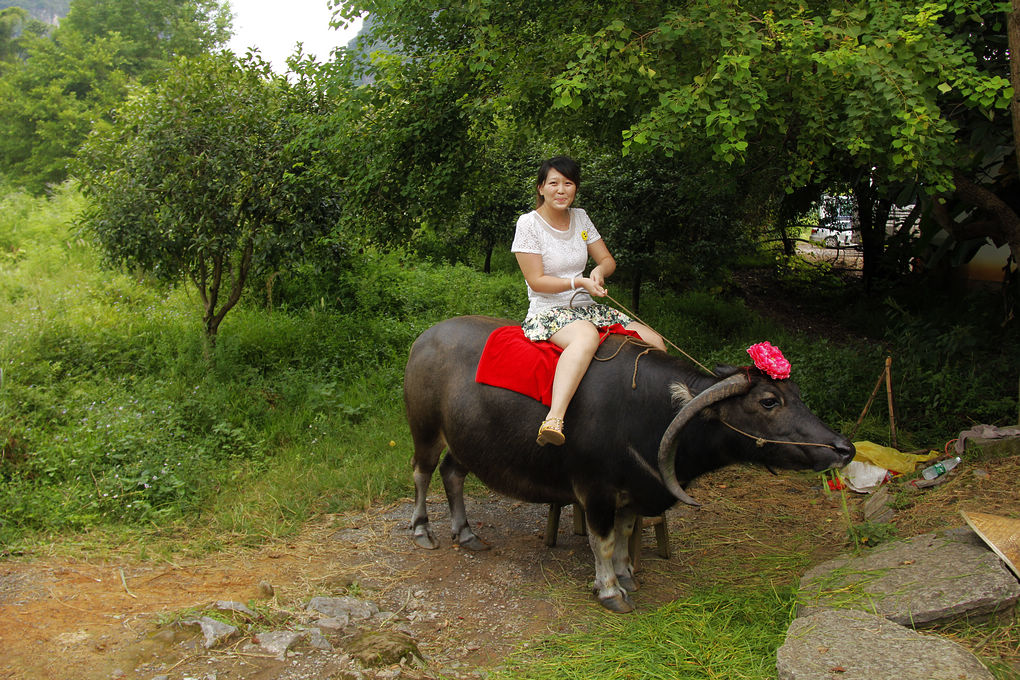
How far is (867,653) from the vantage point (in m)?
2.87

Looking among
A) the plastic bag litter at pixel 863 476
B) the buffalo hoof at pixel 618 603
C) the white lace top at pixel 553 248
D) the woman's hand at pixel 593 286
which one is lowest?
the buffalo hoof at pixel 618 603

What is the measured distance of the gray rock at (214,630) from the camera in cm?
330

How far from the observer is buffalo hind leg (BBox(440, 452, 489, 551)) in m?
4.69

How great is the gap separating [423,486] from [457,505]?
249 millimetres

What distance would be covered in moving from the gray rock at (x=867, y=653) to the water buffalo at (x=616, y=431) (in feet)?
2.24

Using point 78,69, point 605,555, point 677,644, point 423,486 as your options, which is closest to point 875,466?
point 605,555

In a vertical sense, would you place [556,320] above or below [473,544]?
above

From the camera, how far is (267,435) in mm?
6355

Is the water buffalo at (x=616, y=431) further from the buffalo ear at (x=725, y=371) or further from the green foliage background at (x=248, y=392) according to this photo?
the green foliage background at (x=248, y=392)

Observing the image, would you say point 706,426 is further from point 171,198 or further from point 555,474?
point 171,198

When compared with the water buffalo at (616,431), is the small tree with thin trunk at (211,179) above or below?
above

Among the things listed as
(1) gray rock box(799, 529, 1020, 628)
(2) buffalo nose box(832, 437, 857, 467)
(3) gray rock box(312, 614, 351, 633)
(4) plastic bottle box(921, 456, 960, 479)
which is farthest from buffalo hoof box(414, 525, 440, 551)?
(4) plastic bottle box(921, 456, 960, 479)

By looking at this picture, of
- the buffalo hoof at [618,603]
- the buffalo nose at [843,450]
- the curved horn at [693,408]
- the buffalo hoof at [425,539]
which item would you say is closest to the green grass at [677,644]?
the buffalo hoof at [618,603]

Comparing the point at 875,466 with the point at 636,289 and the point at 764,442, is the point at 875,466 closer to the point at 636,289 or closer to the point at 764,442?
the point at 764,442
